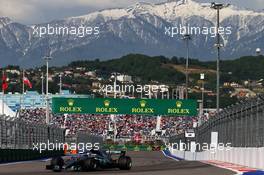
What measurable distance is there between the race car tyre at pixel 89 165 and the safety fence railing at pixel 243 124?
577 centimetres

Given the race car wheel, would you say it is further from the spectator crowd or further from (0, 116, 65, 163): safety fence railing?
the spectator crowd

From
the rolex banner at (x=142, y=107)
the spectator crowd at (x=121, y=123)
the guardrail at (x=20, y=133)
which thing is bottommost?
the guardrail at (x=20, y=133)

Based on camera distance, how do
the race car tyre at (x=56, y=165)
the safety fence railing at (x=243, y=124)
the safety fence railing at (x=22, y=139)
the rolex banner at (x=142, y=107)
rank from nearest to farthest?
1. the race car tyre at (x=56, y=165)
2. the safety fence railing at (x=243, y=124)
3. the safety fence railing at (x=22, y=139)
4. the rolex banner at (x=142, y=107)

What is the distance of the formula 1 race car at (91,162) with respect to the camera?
27.1m

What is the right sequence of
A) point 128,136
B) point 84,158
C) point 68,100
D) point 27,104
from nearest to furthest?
point 84,158
point 68,100
point 128,136
point 27,104

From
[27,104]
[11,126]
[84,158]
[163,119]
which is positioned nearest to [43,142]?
[11,126]

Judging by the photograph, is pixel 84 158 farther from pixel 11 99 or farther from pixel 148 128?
pixel 11 99

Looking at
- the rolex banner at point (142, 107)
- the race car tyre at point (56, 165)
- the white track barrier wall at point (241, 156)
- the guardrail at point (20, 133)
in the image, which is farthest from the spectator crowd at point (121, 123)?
the race car tyre at point (56, 165)

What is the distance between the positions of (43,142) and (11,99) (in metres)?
Result: 95.3

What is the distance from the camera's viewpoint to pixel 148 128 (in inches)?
4877

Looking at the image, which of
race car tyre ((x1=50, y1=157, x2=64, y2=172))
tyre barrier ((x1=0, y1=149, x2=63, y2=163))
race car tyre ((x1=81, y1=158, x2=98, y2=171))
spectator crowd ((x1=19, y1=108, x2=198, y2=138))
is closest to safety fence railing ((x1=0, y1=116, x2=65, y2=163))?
tyre barrier ((x1=0, y1=149, x2=63, y2=163))

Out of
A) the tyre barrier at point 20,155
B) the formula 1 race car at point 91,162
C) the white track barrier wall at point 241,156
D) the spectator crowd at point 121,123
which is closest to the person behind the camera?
the formula 1 race car at point 91,162

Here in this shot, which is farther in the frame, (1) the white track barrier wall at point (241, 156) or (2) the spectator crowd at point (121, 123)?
(2) the spectator crowd at point (121, 123)

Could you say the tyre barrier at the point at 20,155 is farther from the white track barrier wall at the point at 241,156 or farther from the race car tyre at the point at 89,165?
the race car tyre at the point at 89,165
